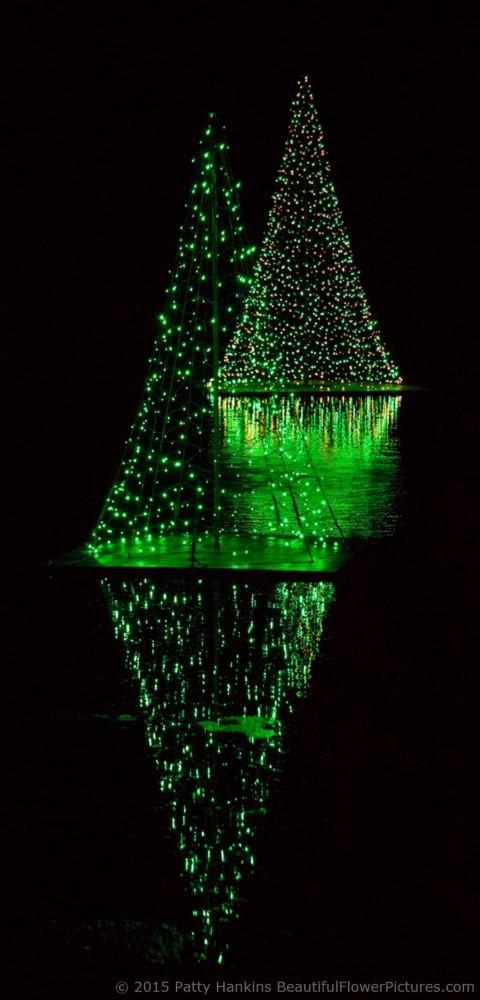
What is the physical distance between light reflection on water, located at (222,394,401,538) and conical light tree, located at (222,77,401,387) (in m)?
2.30

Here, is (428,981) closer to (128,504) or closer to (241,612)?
(241,612)

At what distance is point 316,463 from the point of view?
1900 centimetres

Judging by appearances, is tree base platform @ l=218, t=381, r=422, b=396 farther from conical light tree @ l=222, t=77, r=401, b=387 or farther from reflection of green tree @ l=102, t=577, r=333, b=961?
reflection of green tree @ l=102, t=577, r=333, b=961

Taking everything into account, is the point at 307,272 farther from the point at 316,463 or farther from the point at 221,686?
the point at 221,686

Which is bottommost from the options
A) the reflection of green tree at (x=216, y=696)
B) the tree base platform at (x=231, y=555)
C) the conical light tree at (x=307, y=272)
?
the tree base platform at (x=231, y=555)

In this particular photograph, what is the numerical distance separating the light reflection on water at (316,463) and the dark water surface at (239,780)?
323 centimetres

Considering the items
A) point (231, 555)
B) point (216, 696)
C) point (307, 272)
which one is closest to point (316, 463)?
point (231, 555)

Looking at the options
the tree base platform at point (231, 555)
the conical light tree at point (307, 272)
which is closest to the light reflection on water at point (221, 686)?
the tree base platform at point (231, 555)

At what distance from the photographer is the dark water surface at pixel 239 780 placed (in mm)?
4426

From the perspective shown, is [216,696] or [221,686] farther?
[221,686]

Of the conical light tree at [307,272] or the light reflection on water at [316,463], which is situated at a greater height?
the conical light tree at [307,272]

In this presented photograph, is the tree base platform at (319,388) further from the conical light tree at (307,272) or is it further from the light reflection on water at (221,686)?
the light reflection on water at (221,686)

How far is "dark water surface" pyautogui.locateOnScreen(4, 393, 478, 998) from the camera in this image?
4.43m

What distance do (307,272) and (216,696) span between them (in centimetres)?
2735
